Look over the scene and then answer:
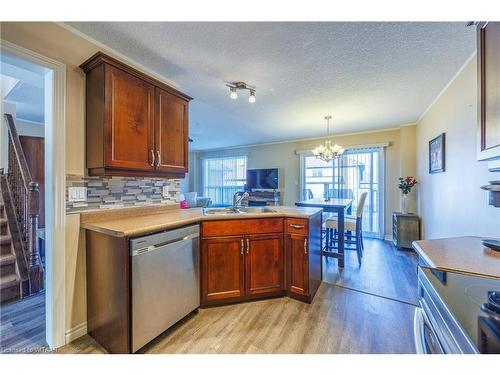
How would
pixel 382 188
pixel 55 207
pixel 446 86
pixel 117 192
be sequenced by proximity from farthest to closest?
pixel 382 188 → pixel 446 86 → pixel 117 192 → pixel 55 207

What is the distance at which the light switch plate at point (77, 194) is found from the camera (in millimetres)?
1642

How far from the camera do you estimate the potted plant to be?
4.04 metres

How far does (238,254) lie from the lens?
211 cm

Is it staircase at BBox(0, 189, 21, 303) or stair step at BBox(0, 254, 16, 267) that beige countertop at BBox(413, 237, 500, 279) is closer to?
staircase at BBox(0, 189, 21, 303)

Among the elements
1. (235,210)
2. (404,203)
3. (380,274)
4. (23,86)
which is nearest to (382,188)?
(404,203)

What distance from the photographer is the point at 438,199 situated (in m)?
2.93

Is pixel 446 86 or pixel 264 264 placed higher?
pixel 446 86

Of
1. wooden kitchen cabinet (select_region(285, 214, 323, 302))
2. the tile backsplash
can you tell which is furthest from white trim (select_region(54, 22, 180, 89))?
wooden kitchen cabinet (select_region(285, 214, 323, 302))

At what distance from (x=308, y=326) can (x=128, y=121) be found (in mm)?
2213

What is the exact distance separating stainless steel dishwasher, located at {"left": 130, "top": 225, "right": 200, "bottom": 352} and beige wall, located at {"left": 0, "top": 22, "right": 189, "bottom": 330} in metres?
0.61

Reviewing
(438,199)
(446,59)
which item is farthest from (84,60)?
(438,199)

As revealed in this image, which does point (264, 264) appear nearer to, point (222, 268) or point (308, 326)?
point (222, 268)
